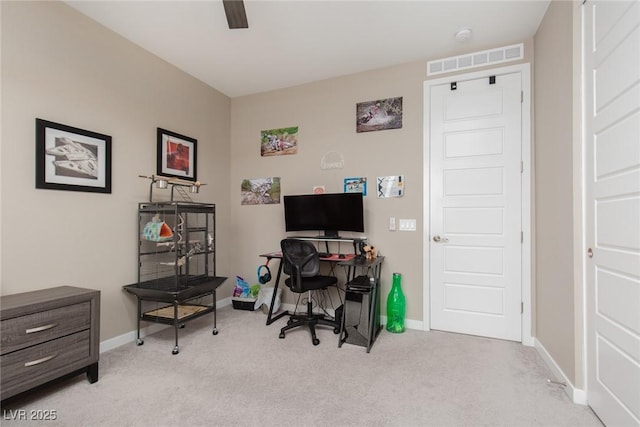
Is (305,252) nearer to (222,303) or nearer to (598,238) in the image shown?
(222,303)

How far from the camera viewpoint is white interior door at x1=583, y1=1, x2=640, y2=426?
142cm

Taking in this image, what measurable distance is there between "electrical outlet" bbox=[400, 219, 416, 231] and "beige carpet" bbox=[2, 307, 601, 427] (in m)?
1.11

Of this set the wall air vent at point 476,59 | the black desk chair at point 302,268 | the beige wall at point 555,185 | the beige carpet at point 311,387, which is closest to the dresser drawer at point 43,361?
the beige carpet at point 311,387

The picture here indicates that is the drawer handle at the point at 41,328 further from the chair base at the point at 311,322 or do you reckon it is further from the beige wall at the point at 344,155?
the beige wall at the point at 344,155

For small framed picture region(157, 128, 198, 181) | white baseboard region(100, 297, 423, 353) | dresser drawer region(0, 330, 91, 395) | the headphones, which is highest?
small framed picture region(157, 128, 198, 181)

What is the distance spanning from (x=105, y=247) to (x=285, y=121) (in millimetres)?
2387

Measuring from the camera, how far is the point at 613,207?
→ 5.17ft

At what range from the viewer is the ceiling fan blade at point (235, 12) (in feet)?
5.55

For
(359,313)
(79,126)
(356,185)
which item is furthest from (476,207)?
(79,126)

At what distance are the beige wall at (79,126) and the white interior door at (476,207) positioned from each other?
9.55 ft

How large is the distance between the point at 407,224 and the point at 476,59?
5.78ft

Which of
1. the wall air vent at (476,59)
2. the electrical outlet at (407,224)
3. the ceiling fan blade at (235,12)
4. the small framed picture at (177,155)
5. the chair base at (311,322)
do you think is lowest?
the chair base at (311,322)

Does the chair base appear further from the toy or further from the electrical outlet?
the electrical outlet

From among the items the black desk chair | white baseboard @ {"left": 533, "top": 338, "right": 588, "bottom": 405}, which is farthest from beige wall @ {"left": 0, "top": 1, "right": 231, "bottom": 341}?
white baseboard @ {"left": 533, "top": 338, "right": 588, "bottom": 405}
